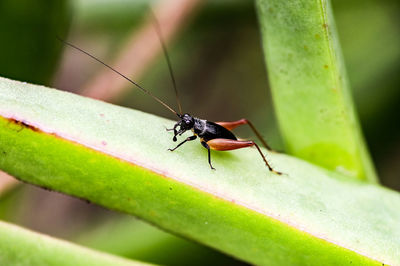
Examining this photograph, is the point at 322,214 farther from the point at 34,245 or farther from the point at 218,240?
the point at 34,245

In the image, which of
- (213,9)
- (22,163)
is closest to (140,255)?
(22,163)

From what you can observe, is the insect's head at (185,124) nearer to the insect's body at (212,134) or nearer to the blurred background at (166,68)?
the insect's body at (212,134)

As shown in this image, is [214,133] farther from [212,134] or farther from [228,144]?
[228,144]

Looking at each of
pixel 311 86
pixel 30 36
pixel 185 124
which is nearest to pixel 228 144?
pixel 185 124

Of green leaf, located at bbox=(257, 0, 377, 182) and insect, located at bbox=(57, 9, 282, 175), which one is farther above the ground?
green leaf, located at bbox=(257, 0, 377, 182)

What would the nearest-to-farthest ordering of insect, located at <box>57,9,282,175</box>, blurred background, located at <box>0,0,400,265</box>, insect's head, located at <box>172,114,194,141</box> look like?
insect, located at <box>57,9,282,175</box> < insect's head, located at <box>172,114,194,141</box> < blurred background, located at <box>0,0,400,265</box>

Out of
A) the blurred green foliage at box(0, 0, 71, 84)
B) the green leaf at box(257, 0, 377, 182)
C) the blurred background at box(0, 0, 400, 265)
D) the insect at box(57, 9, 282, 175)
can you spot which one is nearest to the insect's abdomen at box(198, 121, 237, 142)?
the insect at box(57, 9, 282, 175)

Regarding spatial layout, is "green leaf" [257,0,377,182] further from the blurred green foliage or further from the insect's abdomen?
the blurred green foliage
